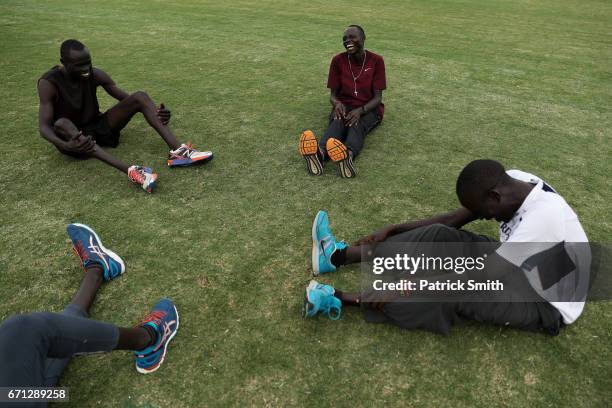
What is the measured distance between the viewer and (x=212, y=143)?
4953 mm

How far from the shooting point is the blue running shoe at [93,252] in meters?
3.03

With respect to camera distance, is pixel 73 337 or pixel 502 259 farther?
pixel 502 259

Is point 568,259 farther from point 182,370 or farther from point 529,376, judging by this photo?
point 182,370

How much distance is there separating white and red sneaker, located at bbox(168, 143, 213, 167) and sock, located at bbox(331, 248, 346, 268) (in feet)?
6.26

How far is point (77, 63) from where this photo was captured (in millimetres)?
3986

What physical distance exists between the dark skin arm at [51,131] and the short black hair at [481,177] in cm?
326

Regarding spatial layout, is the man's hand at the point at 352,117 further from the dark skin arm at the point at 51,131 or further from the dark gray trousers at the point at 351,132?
the dark skin arm at the point at 51,131

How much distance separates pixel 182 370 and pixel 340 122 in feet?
10.1

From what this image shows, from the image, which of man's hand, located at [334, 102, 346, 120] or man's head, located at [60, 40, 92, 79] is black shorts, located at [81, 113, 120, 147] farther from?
man's hand, located at [334, 102, 346, 120]

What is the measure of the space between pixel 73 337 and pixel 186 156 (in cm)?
254

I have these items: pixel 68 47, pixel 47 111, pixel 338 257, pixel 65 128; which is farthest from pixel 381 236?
pixel 47 111

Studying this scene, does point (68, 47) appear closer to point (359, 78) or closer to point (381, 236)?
point (359, 78)

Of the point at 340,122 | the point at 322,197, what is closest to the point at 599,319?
the point at 322,197

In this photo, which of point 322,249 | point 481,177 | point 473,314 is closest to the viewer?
point 481,177
